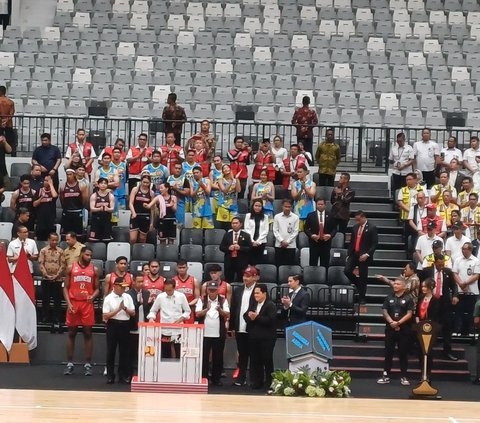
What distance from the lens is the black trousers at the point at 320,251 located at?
886 inches

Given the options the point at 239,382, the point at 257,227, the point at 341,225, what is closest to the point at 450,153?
the point at 341,225

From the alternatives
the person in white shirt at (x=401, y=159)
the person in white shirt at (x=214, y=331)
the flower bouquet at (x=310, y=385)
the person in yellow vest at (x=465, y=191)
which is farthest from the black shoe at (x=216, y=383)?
the person in white shirt at (x=401, y=159)

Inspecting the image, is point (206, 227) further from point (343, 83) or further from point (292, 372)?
point (343, 83)

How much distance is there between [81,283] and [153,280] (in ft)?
3.78

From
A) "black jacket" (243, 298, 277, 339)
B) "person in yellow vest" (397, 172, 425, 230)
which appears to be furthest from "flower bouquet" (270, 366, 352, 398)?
"person in yellow vest" (397, 172, 425, 230)

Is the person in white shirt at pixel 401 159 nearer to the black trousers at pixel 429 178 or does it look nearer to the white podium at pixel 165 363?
the black trousers at pixel 429 178

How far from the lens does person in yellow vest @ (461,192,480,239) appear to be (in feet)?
75.0

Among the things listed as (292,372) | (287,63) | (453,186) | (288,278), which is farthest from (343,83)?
(292,372)

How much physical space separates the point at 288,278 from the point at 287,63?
32.2 feet

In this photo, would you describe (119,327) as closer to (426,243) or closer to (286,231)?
(286,231)

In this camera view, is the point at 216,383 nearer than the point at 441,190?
Yes

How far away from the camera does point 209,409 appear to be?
16.8m

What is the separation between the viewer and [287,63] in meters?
30.2

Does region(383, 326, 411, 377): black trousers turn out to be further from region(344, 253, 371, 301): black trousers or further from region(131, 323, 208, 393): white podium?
region(131, 323, 208, 393): white podium
